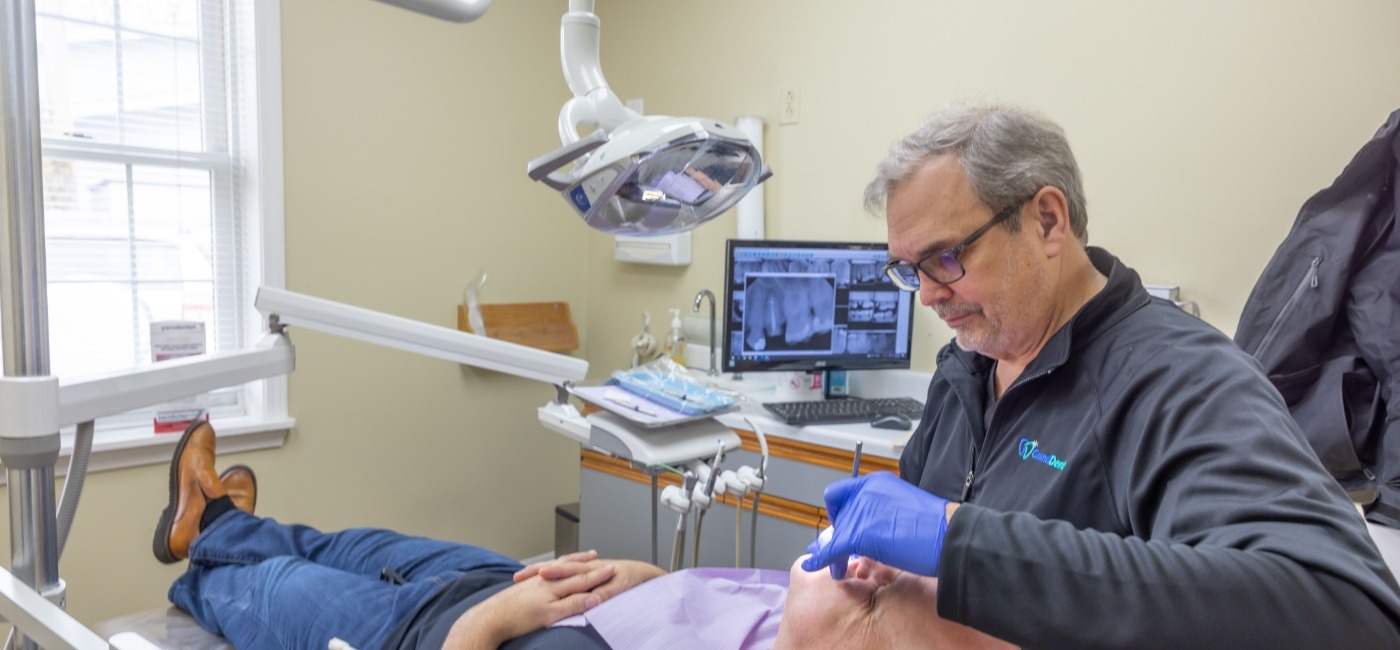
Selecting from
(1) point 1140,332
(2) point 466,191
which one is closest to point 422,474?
(2) point 466,191

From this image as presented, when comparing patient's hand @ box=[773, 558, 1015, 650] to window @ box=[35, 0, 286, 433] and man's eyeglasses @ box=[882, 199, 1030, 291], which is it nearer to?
man's eyeglasses @ box=[882, 199, 1030, 291]

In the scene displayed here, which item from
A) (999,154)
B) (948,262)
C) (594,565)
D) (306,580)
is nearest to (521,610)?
(594,565)

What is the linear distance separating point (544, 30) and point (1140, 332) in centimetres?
277

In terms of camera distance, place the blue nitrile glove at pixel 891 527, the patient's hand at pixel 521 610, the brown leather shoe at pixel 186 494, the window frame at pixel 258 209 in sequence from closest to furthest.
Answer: the blue nitrile glove at pixel 891 527 < the patient's hand at pixel 521 610 < the brown leather shoe at pixel 186 494 < the window frame at pixel 258 209

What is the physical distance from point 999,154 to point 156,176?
7.83ft

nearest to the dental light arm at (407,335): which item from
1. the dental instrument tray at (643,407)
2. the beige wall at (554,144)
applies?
the dental instrument tray at (643,407)

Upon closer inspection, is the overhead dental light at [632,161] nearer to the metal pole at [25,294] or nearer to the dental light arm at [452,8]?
the dental light arm at [452,8]

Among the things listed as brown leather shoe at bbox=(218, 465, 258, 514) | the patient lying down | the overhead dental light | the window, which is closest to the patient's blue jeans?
the patient lying down

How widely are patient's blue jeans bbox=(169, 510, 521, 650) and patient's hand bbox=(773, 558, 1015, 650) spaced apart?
833 millimetres

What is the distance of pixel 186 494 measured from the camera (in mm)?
2105

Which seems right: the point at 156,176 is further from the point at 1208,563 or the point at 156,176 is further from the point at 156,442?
the point at 1208,563

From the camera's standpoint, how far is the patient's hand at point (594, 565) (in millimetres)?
1578

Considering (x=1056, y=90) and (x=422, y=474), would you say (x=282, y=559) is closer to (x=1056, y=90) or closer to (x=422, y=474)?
(x=422, y=474)

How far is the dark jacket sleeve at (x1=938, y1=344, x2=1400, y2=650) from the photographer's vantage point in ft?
2.42
